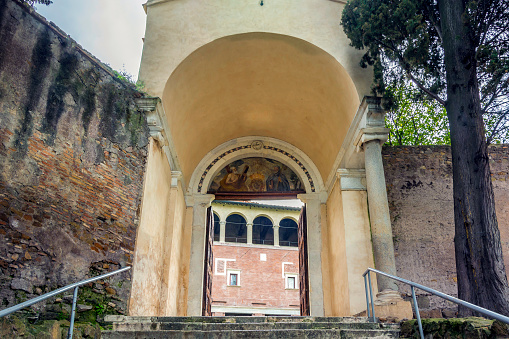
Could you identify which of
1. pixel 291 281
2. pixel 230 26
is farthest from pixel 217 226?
pixel 230 26

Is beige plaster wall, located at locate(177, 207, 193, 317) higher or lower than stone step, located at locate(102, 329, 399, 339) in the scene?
higher

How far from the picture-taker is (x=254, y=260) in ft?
95.1

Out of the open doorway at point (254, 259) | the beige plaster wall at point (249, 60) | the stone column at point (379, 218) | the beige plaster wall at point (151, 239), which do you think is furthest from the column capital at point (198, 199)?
the open doorway at point (254, 259)

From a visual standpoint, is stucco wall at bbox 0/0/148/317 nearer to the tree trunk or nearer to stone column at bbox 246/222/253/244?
the tree trunk

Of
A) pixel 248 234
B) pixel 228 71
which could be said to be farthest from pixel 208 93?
pixel 248 234

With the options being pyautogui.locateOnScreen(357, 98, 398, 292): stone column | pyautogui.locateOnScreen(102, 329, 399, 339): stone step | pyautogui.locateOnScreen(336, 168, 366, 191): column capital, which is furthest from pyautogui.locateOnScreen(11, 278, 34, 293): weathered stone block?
pyautogui.locateOnScreen(336, 168, 366, 191): column capital

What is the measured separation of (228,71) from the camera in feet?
33.7

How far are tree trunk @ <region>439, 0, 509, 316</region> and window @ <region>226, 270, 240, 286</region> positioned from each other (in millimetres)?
23094

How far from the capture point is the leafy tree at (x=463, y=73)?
5.81 m

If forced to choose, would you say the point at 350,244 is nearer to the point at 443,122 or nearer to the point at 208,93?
the point at 208,93

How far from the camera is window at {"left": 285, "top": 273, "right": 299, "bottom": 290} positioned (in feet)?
94.8

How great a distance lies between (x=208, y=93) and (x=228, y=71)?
72 cm

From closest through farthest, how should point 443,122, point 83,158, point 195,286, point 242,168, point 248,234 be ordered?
point 83,158 < point 195,286 < point 242,168 < point 443,122 < point 248,234

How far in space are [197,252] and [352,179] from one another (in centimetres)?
430
